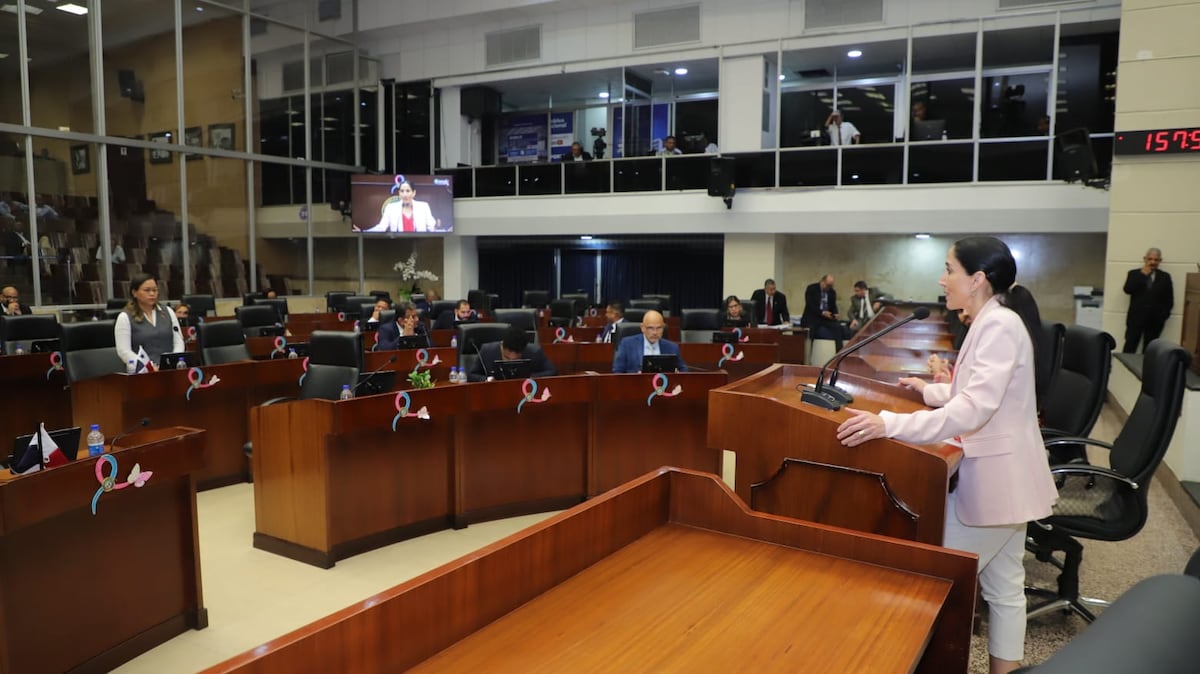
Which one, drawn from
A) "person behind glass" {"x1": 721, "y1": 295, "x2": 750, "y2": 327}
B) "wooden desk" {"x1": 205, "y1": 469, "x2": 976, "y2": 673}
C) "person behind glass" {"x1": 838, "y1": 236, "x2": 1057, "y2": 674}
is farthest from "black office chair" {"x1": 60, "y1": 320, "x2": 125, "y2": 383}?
"person behind glass" {"x1": 721, "y1": 295, "x2": 750, "y2": 327}

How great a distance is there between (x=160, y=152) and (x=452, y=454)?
1091 cm

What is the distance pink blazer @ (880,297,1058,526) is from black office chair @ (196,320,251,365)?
551cm

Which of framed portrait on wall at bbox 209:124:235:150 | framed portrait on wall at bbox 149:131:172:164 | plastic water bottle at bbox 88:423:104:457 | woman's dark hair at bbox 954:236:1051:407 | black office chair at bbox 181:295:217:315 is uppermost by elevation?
framed portrait on wall at bbox 209:124:235:150

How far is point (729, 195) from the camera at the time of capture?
40.9ft

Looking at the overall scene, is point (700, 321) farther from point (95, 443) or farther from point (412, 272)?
point (412, 272)

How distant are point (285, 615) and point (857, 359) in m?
3.32

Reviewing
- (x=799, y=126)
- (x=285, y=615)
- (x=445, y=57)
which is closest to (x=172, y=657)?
(x=285, y=615)

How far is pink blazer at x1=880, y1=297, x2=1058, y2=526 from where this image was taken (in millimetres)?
2062

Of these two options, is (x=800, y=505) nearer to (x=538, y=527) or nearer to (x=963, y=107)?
(x=538, y=527)

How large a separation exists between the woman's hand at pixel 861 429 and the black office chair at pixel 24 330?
6.70m

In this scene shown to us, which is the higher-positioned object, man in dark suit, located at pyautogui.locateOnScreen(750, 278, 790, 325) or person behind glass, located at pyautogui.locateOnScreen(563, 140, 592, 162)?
person behind glass, located at pyautogui.locateOnScreen(563, 140, 592, 162)

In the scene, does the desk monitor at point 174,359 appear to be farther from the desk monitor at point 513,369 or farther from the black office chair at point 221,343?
the desk monitor at point 513,369

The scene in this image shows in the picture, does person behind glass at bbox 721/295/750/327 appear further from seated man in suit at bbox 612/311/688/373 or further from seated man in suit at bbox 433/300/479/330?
seated man in suit at bbox 612/311/688/373

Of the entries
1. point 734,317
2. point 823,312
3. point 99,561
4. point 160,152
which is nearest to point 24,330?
point 99,561
